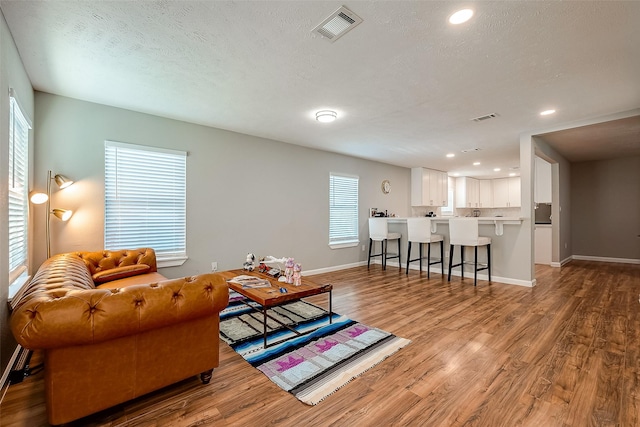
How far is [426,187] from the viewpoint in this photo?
781 centimetres

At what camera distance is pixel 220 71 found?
8.56 feet

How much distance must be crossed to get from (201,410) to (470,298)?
3452mm

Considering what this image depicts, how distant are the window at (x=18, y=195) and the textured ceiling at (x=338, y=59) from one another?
528 millimetres

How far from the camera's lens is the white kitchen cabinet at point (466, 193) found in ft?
30.2

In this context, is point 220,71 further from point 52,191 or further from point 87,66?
point 52,191

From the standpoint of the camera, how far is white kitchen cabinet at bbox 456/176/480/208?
920 centimetres

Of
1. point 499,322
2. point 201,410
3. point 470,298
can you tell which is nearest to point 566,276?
point 470,298

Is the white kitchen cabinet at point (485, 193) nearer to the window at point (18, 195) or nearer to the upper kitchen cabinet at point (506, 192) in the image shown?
the upper kitchen cabinet at point (506, 192)

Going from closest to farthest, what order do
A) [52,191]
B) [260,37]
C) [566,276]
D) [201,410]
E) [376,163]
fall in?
[201,410] → [260,37] → [52,191] → [566,276] → [376,163]

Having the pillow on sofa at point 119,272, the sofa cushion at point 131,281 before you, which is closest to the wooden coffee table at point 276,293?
the sofa cushion at point 131,281

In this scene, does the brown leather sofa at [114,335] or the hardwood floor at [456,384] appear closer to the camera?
the brown leather sofa at [114,335]

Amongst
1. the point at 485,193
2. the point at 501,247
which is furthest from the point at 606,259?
the point at 501,247

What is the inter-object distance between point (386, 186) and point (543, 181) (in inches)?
135

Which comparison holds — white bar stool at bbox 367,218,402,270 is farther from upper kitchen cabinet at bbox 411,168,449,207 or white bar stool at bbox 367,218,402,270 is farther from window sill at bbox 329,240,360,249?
upper kitchen cabinet at bbox 411,168,449,207
